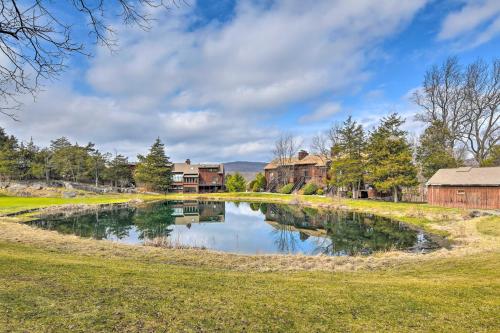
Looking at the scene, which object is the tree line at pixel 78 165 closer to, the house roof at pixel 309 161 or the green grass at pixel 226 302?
the house roof at pixel 309 161

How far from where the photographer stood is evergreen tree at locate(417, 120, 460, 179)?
3706 cm

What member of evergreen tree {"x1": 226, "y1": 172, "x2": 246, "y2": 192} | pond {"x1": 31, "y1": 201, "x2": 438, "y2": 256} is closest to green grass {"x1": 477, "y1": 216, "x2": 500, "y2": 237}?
pond {"x1": 31, "y1": 201, "x2": 438, "y2": 256}

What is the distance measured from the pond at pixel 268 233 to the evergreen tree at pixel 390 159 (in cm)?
734

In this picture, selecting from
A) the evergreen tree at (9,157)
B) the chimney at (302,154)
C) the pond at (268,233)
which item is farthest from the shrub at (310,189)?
the evergreen tree at (9,157)

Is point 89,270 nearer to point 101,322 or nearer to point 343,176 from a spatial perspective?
point 101,322

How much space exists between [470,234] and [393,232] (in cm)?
492

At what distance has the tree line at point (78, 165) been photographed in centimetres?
5356

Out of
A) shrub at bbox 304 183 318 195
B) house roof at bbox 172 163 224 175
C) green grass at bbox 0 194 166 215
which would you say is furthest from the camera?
house roof at bbox 172 163 224 175

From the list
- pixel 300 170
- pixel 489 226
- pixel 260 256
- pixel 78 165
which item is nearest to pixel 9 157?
pixel 78 165

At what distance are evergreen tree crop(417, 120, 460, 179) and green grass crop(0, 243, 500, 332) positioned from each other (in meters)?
34.4

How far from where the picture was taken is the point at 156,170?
190 feet

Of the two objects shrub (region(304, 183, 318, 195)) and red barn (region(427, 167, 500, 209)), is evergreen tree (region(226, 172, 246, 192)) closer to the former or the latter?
shrub (region(304, 183, 318, 195))

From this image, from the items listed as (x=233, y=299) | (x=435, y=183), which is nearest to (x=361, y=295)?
(x=233, y=299)

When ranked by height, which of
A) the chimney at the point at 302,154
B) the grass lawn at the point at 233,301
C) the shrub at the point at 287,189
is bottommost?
the grass lawn at the point at 233,301
